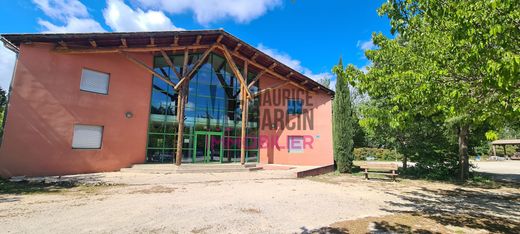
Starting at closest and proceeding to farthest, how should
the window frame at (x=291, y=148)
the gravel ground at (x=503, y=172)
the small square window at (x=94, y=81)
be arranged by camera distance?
the small square window at (x=94, y=81) < the gravel ground at (x=503, y=172) < the window frame at (x=291, y=148)

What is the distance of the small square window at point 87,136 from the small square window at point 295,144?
36.7 ft

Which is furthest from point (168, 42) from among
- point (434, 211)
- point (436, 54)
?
point (434, 211)

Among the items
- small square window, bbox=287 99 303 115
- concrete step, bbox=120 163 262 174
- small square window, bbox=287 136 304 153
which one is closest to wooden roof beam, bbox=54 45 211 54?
concrete step, bbox=120 163 262 174

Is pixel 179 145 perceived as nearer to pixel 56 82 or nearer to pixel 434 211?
pixel 56 82

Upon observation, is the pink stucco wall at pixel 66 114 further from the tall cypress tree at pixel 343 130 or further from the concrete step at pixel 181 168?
the tall cypress tree at pixel 343 130

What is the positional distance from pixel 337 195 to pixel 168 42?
37.5 ft

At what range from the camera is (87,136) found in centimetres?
1199

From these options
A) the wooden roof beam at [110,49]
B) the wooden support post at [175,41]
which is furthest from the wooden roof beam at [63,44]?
the wooden support post at [175,41]

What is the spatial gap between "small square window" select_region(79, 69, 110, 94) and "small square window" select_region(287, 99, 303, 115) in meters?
11.2

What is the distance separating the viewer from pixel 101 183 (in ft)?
30.0

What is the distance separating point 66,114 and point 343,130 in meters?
14.5

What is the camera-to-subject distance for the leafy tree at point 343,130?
15461mm

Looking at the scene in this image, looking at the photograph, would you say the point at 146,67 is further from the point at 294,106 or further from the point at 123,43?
the point at 294,106

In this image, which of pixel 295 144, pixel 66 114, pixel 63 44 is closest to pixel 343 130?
pixel 295 144
